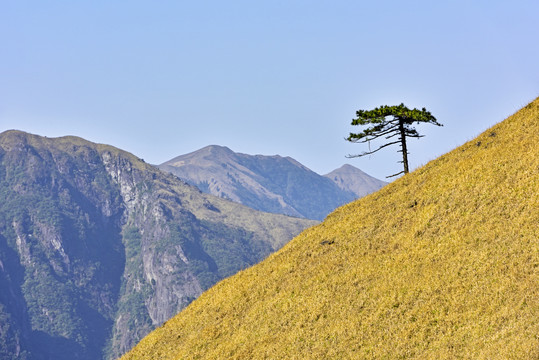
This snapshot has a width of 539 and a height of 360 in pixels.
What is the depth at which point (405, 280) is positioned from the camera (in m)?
28.8

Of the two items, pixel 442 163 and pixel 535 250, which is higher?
pixel 442 163

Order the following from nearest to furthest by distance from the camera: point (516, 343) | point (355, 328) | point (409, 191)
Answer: point (516, 343) → point (355, 328) → point (409, 191)

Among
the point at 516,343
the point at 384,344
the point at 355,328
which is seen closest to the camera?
the point at 516,343

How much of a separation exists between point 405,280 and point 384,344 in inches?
184

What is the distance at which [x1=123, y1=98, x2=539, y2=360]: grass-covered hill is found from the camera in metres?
24.0

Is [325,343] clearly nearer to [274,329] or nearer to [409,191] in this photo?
[274,329]

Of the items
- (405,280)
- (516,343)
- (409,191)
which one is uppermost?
(409,191)

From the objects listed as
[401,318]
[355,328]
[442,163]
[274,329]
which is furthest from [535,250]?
[442,163]

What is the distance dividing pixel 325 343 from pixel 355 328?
139 cm

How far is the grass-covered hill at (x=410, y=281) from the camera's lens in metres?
24.0

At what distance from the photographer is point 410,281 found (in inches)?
1120

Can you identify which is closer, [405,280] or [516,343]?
[516,343]

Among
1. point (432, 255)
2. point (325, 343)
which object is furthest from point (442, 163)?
point (325, 343)

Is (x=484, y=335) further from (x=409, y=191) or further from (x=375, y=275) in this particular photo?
(x=409, y=191)
